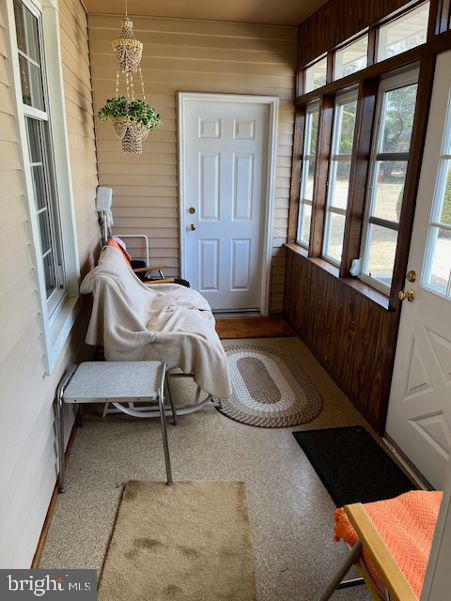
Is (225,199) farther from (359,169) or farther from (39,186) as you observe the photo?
(39,186)

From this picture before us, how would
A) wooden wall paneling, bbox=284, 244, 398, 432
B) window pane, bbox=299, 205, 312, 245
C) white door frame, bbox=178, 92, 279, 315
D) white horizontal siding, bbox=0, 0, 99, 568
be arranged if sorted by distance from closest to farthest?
1. white horizontal siding, bbox=0, 0, 99, 568
2. wooden wall paneling, bbox=284, 244, 398, 432
3. white door frame, bbox=178, 92, 279, 315
4. window pane, bbox=299, 205, 312, 245

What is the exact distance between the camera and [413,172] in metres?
2.15

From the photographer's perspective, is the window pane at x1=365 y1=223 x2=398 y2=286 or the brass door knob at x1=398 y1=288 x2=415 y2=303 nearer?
the brass door knob at x1=398 y1=288 x2=415 y2=303

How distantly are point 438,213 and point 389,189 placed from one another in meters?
0.67

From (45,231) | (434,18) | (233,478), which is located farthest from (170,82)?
(233,478)

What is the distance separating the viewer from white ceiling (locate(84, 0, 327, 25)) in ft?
10.6

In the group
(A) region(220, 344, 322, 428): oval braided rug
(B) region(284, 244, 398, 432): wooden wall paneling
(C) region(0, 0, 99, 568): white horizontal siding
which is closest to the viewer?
(C) region(0, 0, 99, 568): white horizontal siding

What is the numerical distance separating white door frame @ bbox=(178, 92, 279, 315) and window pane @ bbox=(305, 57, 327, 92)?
30 centimetres

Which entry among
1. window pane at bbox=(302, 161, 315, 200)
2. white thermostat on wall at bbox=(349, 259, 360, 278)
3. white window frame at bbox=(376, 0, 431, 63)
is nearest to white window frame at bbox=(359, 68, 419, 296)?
white thermostat on wall at bbox=(349, 259, 360, 278)

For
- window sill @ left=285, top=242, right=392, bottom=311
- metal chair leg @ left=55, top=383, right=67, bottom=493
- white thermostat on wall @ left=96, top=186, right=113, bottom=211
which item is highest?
white thermostat on wall @ left=96, top=186, right=113, bottom=211

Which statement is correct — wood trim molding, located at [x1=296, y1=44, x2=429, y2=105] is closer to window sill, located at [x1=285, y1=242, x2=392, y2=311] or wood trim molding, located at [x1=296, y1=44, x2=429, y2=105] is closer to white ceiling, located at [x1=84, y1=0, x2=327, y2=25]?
white ceiling, located at [x1=84, y1=0, x2=327, y2=25]

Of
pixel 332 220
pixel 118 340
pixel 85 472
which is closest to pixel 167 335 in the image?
pixel 118 340

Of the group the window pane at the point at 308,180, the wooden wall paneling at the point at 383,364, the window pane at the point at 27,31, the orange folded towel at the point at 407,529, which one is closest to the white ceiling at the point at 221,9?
the window pane at the point at 308,180

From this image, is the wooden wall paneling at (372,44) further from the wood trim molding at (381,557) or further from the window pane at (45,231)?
the wood trim molding at (381,557)
